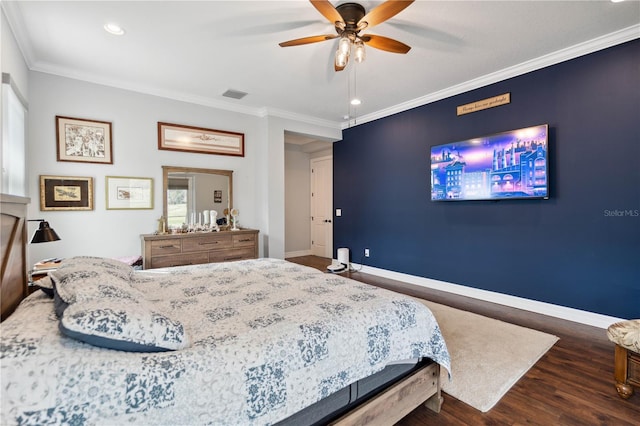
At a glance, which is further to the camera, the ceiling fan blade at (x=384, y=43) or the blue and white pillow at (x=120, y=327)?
the ceiling fan blade at (x=384, y=43)

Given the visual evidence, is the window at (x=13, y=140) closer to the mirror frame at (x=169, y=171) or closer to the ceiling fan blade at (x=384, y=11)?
the mirror frame at (x=169, y=171)

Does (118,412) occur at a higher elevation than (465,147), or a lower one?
lower

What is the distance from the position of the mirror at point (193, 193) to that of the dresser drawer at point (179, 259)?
571mm

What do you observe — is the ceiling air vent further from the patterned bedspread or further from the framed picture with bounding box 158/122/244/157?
the patterned bedspread

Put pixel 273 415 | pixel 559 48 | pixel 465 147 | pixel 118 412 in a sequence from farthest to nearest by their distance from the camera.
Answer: pixel 465 147 → pixel 559 48 → pixel 273 415 → pixel 118 412

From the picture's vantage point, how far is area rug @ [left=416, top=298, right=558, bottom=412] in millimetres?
2029

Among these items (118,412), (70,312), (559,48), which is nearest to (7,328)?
(70,312)

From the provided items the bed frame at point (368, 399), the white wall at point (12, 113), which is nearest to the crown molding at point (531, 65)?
the bed frame at point (368, 399)

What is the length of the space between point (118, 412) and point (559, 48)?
458 centimetres

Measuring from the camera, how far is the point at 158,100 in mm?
4156

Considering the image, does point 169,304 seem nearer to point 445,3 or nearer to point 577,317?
point 445,3

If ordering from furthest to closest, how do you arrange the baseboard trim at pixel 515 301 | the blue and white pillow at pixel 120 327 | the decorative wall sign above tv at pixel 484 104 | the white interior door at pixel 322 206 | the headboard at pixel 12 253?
the white interior door at pixel 322 206, the decorative wall sign above tv at pixel 484 104, the baseboard trim at pixel 515 301, the headboard at pixel 12 253, the blue and white pillow at pixel 120 327

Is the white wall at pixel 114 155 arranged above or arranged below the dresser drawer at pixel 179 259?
above

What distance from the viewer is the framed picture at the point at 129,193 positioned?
3.82m
